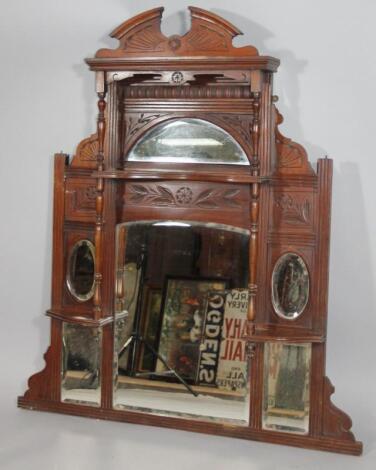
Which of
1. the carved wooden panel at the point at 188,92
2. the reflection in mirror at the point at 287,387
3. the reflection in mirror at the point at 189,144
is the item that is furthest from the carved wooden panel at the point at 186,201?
the reflection in mirror at the point at 287,387

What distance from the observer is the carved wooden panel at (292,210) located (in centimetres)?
428

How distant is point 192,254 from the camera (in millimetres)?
4449

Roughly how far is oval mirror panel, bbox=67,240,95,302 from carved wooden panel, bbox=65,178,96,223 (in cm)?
11

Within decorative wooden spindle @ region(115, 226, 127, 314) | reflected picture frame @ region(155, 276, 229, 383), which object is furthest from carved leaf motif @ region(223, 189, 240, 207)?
decorative wooden spindle @ region(115, 226, 127, 314)

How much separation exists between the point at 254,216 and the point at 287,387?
27.3 inches

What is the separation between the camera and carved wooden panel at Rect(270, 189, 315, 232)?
4.28 m

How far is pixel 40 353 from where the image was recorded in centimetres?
495

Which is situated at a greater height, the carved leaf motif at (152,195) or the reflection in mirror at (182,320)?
the carved leaf motif at (152,195)

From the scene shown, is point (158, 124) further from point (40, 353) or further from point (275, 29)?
point (40, 353)

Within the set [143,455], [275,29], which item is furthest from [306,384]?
[275,29]

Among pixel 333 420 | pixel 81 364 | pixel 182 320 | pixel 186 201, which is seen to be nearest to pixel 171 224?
pixel 186 201

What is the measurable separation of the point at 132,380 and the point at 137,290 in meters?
0.38

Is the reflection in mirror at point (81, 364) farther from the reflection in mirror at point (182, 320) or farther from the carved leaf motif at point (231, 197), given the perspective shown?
the carved leaf motif at point (231, 197)

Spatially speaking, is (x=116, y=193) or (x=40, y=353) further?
(x=40, y=353)
